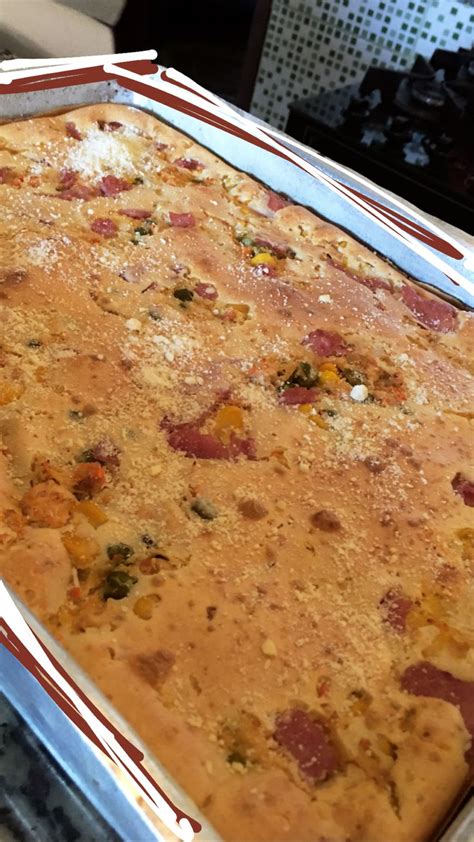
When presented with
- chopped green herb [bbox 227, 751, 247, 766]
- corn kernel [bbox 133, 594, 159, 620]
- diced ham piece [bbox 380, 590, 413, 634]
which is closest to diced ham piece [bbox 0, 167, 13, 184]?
corn kernel [bbox 133, 594, 159, 620]

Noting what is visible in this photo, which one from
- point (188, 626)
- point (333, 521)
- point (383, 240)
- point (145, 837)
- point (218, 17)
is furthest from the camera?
point (218, 17)

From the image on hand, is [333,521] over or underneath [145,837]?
underneath

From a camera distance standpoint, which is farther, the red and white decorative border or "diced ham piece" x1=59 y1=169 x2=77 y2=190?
"diced ham piece" x1=59 y1=169 x2=77 y2=190

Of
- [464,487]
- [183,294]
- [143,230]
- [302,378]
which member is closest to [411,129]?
[143,230]

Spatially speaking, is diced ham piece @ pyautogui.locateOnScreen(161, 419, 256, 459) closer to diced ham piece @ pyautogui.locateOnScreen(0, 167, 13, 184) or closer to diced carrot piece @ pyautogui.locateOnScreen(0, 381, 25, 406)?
diced carrot piece @ pyautogui.locateOnScreen(0, 381, 25, 406)

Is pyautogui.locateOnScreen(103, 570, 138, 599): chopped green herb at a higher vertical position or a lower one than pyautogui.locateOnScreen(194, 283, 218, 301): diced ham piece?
higher

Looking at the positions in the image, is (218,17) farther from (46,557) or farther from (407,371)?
(46,557)

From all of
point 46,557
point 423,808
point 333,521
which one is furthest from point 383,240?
point 423,808
